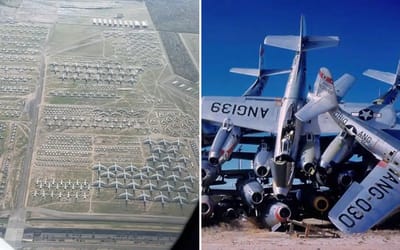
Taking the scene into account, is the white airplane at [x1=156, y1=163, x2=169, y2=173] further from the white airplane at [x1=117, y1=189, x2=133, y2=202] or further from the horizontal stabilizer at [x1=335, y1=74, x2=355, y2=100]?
the horizontal stabilizer at [x1=335, y1=74, x2=355, y2=100]

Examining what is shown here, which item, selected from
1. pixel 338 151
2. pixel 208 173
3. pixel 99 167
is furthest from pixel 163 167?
pixel 338 151

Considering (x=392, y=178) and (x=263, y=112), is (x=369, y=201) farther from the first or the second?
(x=263, y=112)

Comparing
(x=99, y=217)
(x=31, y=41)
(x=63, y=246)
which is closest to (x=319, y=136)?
Result: (x=99, y=217)

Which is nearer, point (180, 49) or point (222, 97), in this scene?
point (222, 97)

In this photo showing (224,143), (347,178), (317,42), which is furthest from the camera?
(317,42)

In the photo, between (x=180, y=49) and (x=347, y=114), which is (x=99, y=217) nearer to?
(x=180, y=49)

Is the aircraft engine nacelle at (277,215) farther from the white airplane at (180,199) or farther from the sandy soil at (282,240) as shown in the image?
the white airplane at (180,199)

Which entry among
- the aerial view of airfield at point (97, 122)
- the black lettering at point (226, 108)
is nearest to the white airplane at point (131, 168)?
the aerial view of airfield at point (97, 122)
